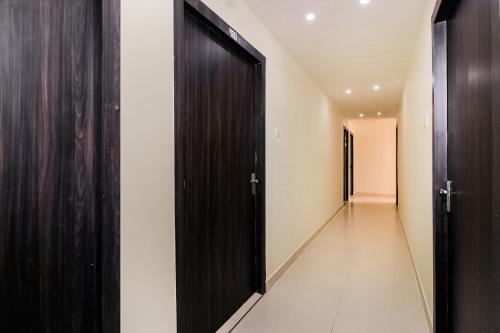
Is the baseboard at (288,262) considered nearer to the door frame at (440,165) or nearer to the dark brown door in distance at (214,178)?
the dark brown door in distance at (214,178)

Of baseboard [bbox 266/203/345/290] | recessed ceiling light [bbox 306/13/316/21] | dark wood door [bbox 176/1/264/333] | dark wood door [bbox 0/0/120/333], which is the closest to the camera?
dark wood door [bbox 0/0/120/333]

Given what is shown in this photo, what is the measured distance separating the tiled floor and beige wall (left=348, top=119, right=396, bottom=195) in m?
5.85

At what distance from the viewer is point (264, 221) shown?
2.44 meters

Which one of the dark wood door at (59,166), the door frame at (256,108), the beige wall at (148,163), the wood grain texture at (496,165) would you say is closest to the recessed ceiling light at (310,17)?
the door frame at (256,108)

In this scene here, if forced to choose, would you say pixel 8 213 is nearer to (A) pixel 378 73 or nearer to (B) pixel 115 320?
(B) pixel 115 320

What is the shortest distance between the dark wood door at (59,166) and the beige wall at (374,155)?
8.97m

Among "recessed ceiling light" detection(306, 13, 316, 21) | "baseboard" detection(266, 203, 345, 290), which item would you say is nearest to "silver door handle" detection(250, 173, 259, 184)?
"baseboard" detection(266, 203, 345, 290)

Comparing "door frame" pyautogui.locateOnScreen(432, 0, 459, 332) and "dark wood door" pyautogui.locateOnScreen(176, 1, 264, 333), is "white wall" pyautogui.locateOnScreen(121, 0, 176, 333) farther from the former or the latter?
"door frame" pyautogui.locateOnScreen(432, 0, 459, 332)

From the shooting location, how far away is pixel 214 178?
188 cm

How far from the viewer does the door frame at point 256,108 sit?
1.46 m

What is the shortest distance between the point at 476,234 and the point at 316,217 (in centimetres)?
323

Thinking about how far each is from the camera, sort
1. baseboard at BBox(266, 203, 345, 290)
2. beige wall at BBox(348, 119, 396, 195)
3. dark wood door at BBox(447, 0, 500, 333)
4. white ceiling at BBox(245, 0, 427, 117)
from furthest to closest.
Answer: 1. beige wall at BBox(348, 119, 396, 195)
2. baseboard at BBox(266, 203, 345, 290)
3. white ceiling at BBox(245, 0, 427, 117)
4. dark wood door at BBox(447, 0, 500, 333)

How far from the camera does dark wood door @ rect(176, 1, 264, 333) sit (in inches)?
63.2

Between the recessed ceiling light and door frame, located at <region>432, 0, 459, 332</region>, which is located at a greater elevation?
the recessed ceiling light
